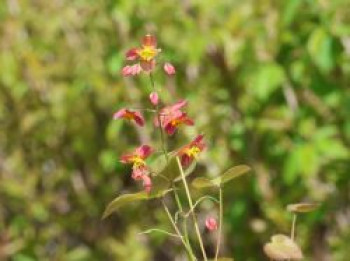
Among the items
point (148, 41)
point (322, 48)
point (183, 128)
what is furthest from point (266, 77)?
point (148, 41)

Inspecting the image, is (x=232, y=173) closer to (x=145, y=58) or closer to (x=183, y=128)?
(x=145, y=58)

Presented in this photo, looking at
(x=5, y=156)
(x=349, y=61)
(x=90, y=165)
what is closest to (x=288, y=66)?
(x=349, y=61)

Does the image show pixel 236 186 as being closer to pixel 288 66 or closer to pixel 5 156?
pixel 288 66

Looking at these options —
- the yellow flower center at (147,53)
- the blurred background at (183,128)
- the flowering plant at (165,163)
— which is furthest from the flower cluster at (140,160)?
the blurred background at (183,128)

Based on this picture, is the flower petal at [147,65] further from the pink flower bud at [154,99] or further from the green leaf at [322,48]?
the green leaf at [322,48]

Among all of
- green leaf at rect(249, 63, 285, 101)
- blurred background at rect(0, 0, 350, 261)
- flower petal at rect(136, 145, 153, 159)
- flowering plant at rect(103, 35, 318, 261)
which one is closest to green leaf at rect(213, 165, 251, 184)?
flowering plant at rect(103, 35, 318, 261)

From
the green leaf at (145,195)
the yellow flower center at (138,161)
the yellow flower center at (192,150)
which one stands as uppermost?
the yellow flower center at (192,150)

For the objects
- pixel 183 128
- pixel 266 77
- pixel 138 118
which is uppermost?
pixel 138 118
